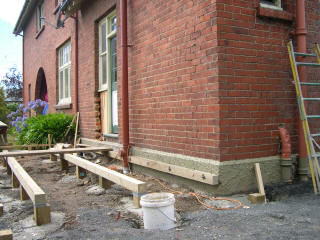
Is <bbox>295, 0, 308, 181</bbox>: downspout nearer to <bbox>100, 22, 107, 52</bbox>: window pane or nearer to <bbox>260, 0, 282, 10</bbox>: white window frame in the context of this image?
<bbox>260, 0, 282, 10</bbox>: white window frame

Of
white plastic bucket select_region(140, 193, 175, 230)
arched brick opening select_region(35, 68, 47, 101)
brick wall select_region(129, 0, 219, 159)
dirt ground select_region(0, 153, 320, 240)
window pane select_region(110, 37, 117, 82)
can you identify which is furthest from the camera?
arched brick opening select_region(35, 68, 47, 101)

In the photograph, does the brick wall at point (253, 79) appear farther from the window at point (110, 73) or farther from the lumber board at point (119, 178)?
the window at point (110, 73)

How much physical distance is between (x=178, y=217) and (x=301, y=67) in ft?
9.05

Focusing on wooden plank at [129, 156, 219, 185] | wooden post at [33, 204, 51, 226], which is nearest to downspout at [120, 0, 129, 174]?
wooden plank at [129, 156, 219, 185]

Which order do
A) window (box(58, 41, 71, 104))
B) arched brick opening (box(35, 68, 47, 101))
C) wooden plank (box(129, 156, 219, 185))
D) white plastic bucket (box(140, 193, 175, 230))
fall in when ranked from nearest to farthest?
white plastic bucket (box(140, 193, 175, 230)), wooden plank (box(129, 156, 219, 185)), window (box(58, 41, 71, 104)), arched brick opening (box(35, 68, 47, 101))

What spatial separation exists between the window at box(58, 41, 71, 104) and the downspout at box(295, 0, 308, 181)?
799cm

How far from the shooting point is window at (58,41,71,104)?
446 inches

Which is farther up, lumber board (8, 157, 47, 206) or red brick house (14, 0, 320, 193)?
red brick house (14, 0, 320, 193)

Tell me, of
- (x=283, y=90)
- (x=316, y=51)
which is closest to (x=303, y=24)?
(x=316, y=51)

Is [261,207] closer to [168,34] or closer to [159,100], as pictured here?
[159,100]

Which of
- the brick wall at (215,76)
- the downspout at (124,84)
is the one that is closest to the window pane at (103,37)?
the downspout at (124,84)

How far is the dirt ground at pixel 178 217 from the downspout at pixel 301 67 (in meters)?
0.25

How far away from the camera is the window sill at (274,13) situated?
4.46m

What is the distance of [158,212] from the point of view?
3.21 meters
